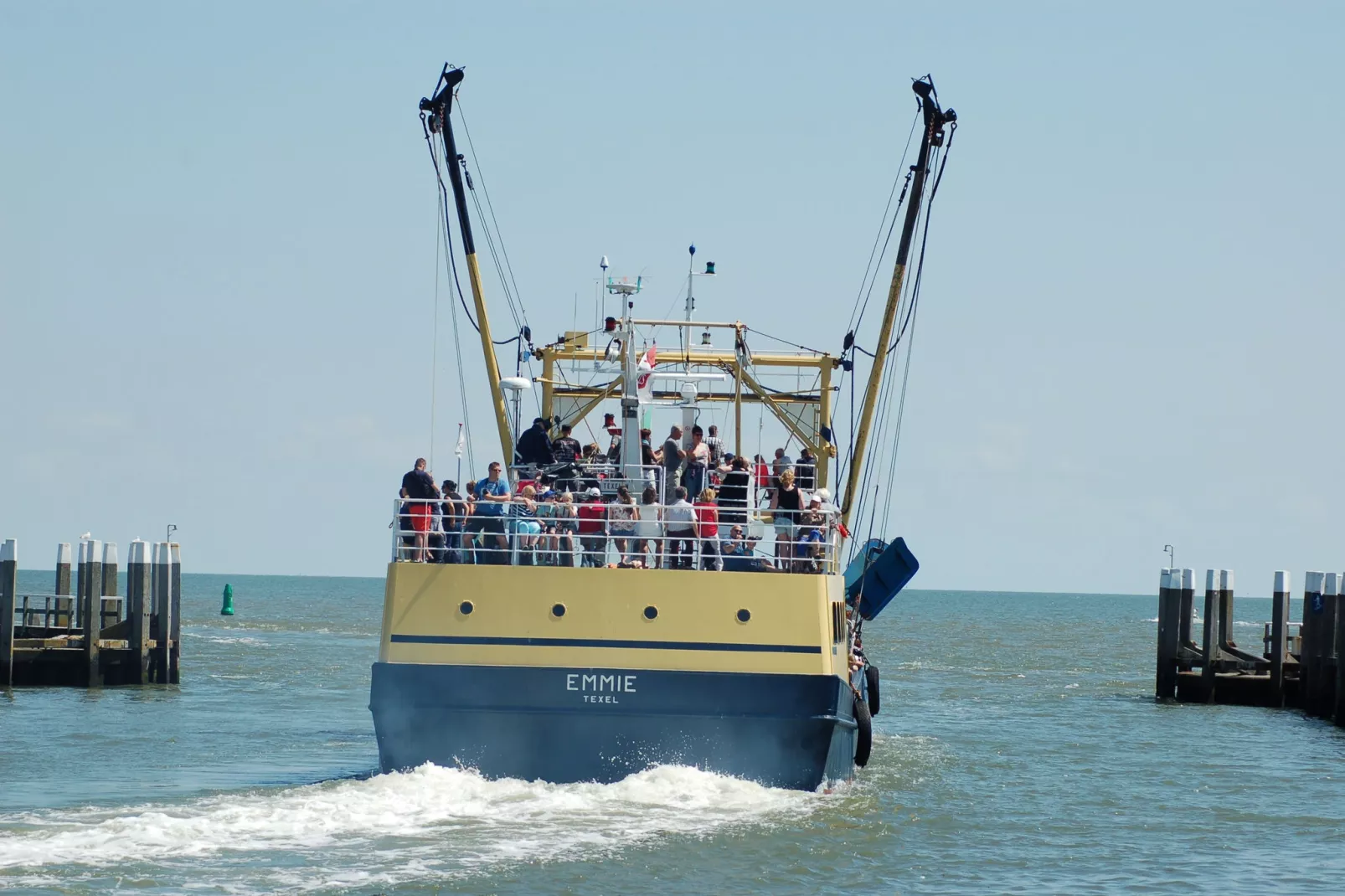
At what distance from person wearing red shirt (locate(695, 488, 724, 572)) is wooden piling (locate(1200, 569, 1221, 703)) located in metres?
20.2

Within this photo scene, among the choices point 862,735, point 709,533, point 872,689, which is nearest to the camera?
point 709,533

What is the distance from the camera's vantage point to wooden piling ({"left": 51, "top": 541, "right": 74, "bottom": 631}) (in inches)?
1431

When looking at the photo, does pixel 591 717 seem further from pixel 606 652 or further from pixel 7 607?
pixel 7 607

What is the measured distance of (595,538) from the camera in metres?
17.8

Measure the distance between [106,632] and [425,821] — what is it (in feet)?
65.6

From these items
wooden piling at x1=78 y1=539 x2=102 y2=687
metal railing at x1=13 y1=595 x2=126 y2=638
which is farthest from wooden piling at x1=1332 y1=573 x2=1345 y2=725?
metal railing at x1=13 y1=595 x2=126 y2=638

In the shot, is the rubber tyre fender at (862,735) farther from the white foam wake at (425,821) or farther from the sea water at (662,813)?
the white foam wake at (425,821)

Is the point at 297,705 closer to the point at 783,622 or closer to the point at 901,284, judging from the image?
the point at 901,284

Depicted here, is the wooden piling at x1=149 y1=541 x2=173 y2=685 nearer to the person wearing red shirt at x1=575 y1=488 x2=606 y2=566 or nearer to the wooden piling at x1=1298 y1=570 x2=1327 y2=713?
the person wearing red shirt at x1=575 y1=488 x2=606 y2=566

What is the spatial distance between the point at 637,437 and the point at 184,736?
1127cm

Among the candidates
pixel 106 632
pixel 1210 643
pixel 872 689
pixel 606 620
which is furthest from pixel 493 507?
pixel 1210 643

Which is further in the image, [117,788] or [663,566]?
[117,788]

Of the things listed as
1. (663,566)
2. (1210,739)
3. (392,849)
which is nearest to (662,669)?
(663,566)

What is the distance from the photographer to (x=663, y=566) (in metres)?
17.9
